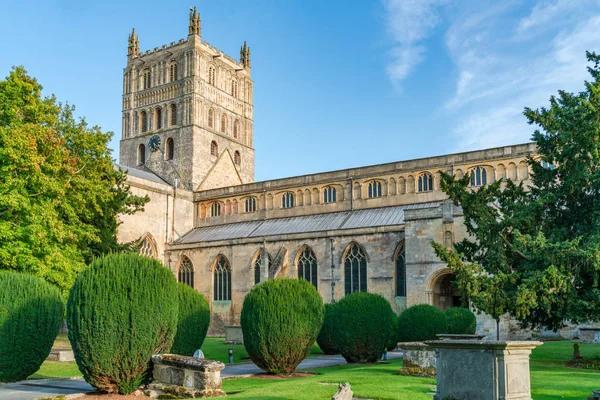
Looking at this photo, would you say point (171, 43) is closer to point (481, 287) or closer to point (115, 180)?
point (115, 180)

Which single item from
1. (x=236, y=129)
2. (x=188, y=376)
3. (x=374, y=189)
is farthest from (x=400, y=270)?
(x=236, y=129)

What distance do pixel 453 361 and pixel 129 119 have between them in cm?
5152

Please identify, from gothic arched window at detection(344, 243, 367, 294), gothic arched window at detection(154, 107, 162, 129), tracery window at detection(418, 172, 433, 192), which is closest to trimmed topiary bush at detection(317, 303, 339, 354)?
gothic arched window at detection(344, 243, 367, 294)

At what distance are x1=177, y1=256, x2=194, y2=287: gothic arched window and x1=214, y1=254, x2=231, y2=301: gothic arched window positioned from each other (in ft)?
7.83

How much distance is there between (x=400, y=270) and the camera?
34.1 meters

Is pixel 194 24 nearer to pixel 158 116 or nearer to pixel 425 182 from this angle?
pixel 158 116

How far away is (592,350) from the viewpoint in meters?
23.5

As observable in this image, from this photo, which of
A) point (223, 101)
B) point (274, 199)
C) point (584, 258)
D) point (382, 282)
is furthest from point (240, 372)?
point (223, 101)

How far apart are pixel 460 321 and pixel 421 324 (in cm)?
180

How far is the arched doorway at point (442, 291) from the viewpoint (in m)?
31.1

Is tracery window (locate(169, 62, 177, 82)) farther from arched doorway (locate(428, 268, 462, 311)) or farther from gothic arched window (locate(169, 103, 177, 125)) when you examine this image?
arched doorway (locate(428, 268, 462, 311))

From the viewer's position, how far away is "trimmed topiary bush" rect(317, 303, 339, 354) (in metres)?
21.8

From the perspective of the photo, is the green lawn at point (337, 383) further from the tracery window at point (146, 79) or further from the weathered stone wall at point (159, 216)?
the tracery window at point (146, 79)

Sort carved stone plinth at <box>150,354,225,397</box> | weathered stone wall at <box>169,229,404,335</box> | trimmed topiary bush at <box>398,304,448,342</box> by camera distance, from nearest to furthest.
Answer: carved stone plinth at <box>150,354,225,397</box>, trimmed topiary bush at <box>398,304,448,342</box>, weathered stone wall at <box>169,229,404,335</box>
